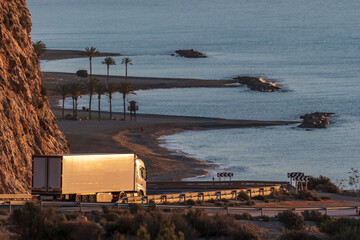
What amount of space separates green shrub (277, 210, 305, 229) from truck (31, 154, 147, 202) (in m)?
11.9

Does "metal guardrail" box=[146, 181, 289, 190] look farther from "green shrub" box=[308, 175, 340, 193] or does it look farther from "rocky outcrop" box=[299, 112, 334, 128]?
"rocky outcrop" box=[299, 112, 334, 128]

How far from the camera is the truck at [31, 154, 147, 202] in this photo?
3978 centimetres

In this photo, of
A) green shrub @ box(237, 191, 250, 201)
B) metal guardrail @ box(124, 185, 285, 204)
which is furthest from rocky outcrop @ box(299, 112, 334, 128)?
green shrub @ box(237, 191, 250, 201)

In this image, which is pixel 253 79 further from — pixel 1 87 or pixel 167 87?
pixel 1 87

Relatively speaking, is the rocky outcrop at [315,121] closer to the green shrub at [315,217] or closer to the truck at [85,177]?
the truck at [85,177]

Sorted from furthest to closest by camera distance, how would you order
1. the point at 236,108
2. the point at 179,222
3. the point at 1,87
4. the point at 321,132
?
the point at 236,108 → the point at 321,132 → the point at 1,87 → the point at 179,222

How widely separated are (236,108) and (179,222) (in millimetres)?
126669

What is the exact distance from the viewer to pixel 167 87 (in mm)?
195875

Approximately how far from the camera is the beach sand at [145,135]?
84688 mm

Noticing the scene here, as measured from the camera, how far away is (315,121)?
443ft

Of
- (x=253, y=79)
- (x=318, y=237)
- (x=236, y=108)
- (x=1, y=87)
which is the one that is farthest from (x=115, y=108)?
(x=318, y=237)

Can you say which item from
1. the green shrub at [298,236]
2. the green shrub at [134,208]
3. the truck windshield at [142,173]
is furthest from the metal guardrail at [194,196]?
the green shrub at [298,236]

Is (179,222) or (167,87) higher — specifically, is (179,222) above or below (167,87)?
below

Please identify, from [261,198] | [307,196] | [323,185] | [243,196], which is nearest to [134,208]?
[243,196]
